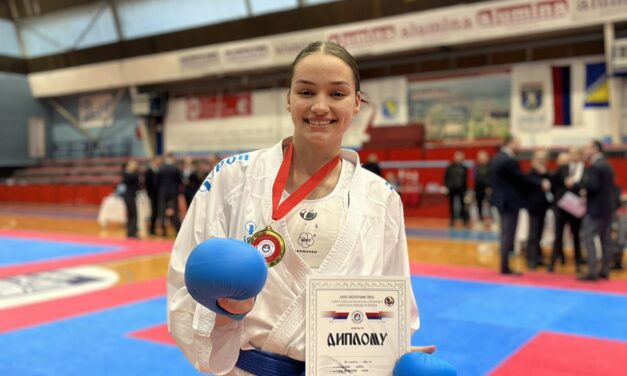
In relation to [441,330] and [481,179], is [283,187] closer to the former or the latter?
[441,330]

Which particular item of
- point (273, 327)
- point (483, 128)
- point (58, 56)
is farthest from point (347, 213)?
point (58, 56)

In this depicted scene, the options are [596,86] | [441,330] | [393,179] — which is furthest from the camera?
[393,179]

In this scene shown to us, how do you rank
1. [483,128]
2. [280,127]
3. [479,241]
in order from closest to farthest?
[479,241] < [483,128] < [280,127]

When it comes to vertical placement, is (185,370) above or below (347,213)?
below

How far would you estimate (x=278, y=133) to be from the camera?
19.3 m

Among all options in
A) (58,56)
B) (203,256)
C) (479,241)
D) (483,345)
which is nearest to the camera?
(203,256)

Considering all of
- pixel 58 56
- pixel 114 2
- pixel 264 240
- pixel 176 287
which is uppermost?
pixel 114 2

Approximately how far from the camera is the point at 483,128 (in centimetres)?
1541

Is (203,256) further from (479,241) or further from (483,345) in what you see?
(479,241)

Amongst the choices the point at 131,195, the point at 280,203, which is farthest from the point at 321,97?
the point at 131,195

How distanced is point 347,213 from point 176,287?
1.68 feet

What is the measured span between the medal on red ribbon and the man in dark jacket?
622 cm

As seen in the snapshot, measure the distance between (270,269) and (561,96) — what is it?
14561 mm

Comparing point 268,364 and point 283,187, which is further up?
point 283,187
